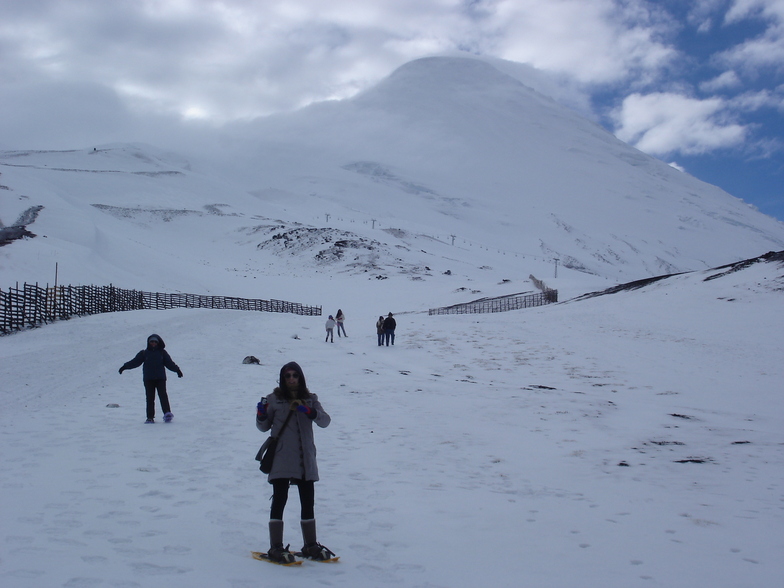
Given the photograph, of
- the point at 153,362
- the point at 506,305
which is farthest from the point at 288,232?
the point at 153,362

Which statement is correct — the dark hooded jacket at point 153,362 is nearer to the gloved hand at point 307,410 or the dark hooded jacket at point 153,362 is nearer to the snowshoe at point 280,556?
the gloved hand at point 307,410

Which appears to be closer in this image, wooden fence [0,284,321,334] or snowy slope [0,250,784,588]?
snowy slope [0,250,784,588]

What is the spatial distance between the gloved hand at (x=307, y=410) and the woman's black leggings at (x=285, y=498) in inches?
22.6

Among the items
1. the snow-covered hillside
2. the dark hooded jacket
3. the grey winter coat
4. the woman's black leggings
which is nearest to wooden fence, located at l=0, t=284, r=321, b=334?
the snow-covered hillside

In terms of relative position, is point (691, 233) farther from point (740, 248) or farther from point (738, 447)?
point (738, 447)

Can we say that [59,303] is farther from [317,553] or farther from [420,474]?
[317,553]

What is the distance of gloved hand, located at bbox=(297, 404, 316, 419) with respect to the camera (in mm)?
5225

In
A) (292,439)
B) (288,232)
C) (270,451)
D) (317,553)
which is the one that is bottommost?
(317,553)

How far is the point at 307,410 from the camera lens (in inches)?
206

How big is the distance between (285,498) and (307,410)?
0.79 metres

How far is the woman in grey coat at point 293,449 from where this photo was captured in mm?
5188

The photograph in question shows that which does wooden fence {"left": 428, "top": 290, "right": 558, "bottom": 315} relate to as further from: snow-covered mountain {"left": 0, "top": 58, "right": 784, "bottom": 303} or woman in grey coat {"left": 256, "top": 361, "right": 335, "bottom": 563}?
woman in grey coat {"left": 256, "top": 361, "right": 335, "bottom": 563}

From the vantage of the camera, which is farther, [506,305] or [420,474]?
[506,305]

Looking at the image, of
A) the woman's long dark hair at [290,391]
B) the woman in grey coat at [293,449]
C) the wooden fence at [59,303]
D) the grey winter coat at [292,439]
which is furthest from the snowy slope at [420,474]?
the wooden fence at [59,303]
